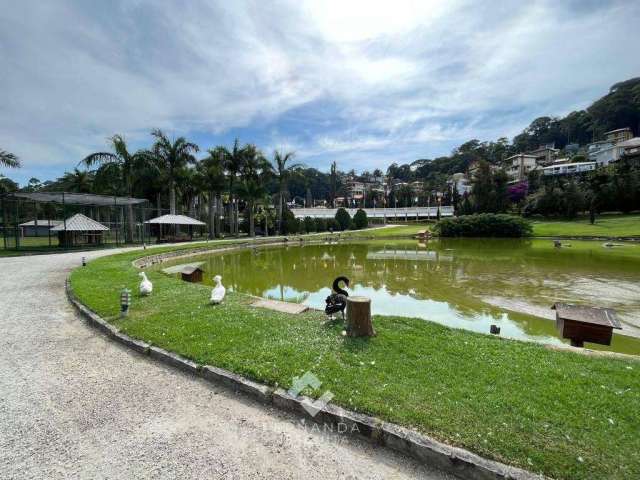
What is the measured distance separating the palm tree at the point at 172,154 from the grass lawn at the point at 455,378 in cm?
2499

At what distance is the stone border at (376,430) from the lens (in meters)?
2.38

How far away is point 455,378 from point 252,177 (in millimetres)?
32397

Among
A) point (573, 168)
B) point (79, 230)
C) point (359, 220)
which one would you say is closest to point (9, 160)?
point (79, 230)

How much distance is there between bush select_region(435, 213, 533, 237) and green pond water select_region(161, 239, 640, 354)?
14846mm

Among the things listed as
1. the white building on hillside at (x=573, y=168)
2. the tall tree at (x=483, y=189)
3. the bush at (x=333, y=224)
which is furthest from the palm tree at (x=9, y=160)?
the white building on hillside at (x=573, y=168)

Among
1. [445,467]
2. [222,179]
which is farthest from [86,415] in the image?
[222,179]

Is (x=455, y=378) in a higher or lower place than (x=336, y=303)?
lower

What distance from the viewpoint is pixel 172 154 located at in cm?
2745

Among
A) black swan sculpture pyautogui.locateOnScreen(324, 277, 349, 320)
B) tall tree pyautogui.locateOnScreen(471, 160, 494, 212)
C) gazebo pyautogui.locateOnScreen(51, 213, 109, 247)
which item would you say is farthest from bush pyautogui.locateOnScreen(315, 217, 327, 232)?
black swan sculpture pyautogui.locateOnScreen(324, 277, 349, 320)

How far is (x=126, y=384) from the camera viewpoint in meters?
3.78

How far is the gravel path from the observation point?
2506 mm

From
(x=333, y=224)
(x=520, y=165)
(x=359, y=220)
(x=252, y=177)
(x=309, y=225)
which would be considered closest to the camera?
(x=252, y=177)

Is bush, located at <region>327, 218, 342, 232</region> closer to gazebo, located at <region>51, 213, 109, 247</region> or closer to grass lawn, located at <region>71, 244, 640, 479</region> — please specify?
gazebo, located at <region>51, 213, 109, 247</region>

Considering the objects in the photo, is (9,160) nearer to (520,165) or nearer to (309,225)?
(309,225)
